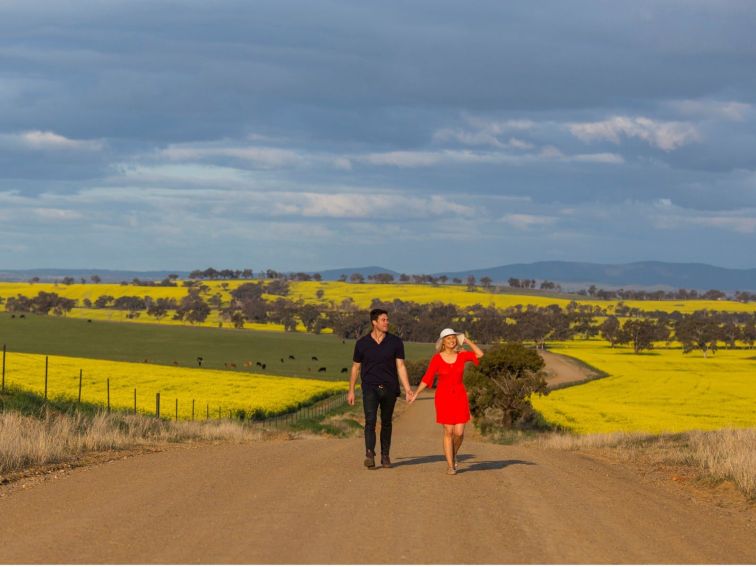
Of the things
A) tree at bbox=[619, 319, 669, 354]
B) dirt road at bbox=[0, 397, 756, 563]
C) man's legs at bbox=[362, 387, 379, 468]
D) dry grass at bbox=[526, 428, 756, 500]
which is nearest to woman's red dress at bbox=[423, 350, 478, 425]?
dirt road at bbox=[0, 397, 756, 563]

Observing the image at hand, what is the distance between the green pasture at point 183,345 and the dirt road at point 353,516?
7915cm

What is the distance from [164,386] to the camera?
6106 cm

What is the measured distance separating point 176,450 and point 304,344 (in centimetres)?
12189

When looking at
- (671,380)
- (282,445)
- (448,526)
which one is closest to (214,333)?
(671,380)

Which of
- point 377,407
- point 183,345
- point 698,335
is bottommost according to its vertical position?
point 183,345

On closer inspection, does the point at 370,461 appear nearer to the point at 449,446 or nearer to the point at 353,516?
the point at 449,446

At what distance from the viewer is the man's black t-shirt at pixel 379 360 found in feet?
50.0

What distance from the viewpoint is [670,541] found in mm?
10156

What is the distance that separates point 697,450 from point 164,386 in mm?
45257

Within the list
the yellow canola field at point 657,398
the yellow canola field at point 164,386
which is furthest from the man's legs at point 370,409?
the yellow canola field at point 657,398

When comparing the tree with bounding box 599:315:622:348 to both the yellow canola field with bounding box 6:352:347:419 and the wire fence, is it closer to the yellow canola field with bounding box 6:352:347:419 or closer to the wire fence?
the yellow canola field with bounding box 6:352:347:419

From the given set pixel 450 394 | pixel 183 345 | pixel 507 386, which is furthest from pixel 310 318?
pixel 450 394

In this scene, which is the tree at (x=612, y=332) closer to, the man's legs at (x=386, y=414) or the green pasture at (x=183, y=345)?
the green pasture at (x=183, y=345)

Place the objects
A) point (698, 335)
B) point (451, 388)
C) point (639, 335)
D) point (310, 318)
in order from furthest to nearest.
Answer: point (310, 318), point (639, 335), point (698, 335), point (451, 388)
